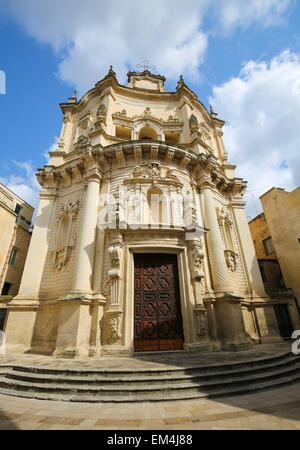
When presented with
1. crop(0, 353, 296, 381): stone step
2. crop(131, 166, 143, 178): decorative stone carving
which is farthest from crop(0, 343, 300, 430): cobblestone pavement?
crop(131, 166, 143, 178): decorative stone carving

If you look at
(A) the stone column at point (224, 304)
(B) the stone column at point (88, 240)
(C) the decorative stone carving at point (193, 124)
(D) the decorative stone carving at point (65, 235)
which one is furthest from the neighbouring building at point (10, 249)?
(C) the decorative stone carving at point (193, 124)

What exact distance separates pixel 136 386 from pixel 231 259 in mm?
9121

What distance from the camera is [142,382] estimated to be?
5.06m

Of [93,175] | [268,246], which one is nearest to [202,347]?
[93,175]

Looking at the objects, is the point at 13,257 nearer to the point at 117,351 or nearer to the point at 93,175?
the point at 93,175

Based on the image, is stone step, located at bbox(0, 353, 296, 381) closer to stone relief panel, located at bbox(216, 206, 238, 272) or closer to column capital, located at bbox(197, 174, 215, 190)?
stone relief panel, located at bbox(216, 206, 238, 272)

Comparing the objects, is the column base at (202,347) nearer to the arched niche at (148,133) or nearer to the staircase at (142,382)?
the staircase at (142,382)

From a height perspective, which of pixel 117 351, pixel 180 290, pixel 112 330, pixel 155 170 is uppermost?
pixel 155 170

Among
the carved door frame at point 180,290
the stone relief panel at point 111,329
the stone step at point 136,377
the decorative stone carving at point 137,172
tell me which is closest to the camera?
the stone step at point 136,377

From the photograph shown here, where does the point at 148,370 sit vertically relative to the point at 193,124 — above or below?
below

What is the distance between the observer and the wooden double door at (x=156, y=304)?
886cm

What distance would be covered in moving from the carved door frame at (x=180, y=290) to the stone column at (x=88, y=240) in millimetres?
1684
